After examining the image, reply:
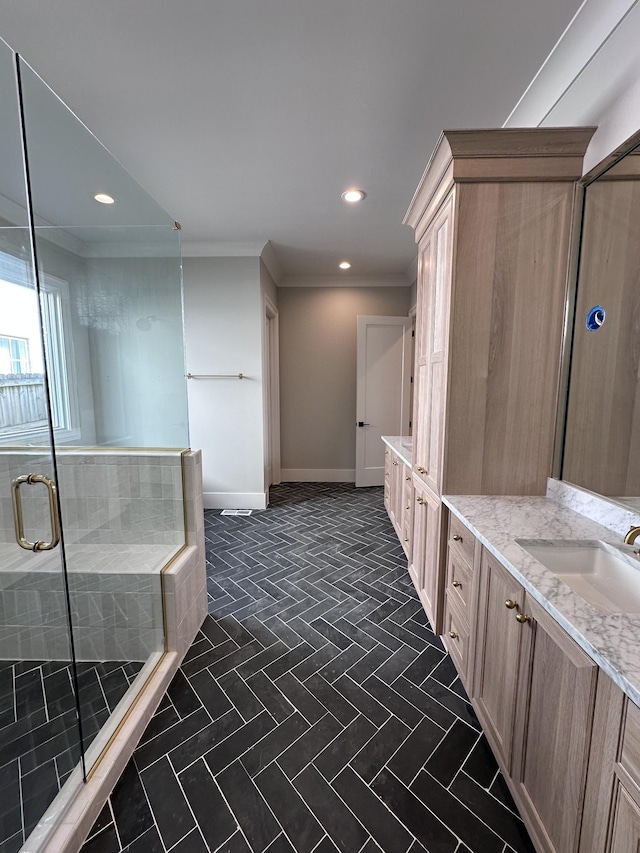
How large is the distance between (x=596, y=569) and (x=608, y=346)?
3.06ft

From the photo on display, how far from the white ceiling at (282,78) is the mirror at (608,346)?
0.77 meters

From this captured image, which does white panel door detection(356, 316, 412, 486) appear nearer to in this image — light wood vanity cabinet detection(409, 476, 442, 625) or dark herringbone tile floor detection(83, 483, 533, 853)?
light wood vanity cabinet detection(409, 476, 442, 625)

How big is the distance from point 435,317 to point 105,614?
2.32 m

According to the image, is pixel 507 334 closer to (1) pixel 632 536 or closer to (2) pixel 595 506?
(2) pixel 595 506

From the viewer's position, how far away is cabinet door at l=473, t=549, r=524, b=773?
118 cm

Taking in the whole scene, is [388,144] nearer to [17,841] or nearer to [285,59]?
[285,59]

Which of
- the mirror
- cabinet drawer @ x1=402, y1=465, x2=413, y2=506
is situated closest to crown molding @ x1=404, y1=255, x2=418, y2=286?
cabinet drawer @ x1=402, y1=465, x2=413, y2=506

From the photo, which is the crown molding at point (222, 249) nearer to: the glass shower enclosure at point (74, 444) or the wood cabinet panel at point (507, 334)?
the glass shower enclosure at point (74, 444)

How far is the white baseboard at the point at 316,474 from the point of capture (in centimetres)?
520

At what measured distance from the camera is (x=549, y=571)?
3.61 feet

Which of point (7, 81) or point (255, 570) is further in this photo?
point (255, 570)

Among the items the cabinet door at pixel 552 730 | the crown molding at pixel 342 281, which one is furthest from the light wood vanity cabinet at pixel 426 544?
the crown molding at pixel 342 281

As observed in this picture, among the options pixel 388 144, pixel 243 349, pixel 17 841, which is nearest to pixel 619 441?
pixel 388 144

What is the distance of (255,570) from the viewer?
276cm
